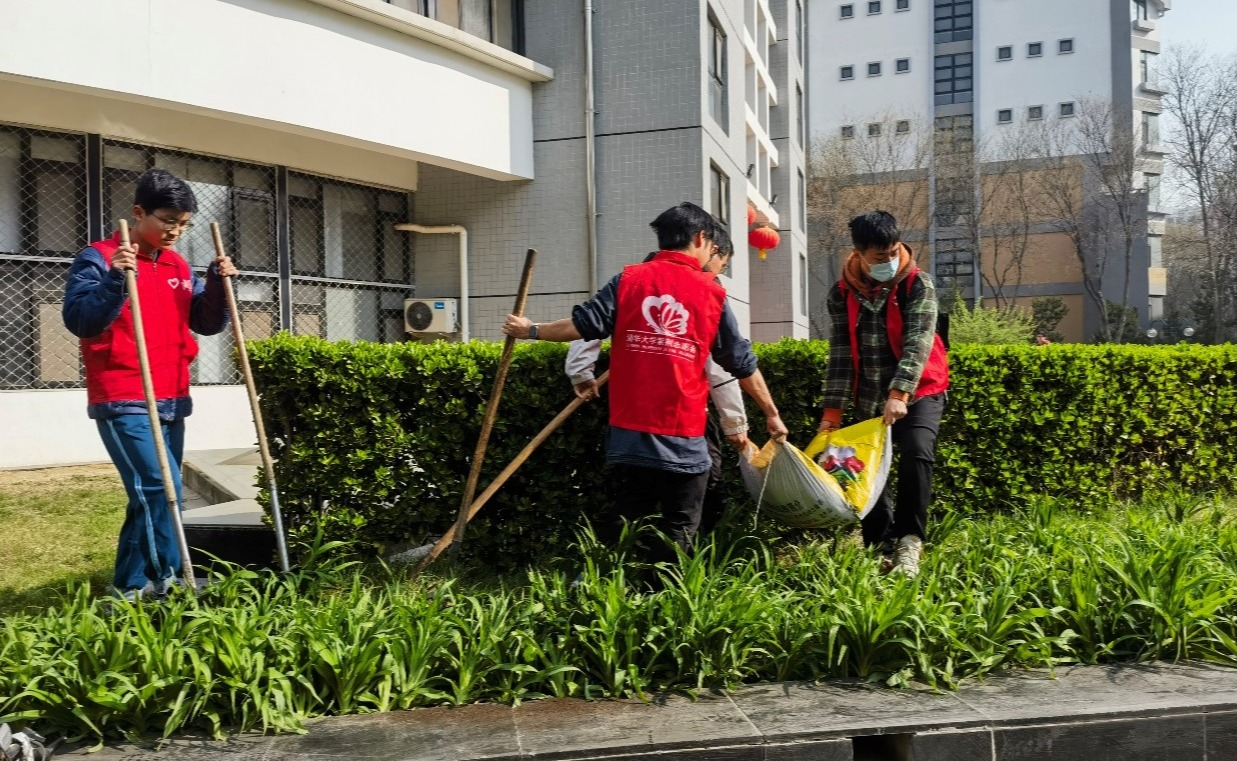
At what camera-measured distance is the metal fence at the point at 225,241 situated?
9820mm

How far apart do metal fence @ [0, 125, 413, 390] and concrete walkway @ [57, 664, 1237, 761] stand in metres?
8.07

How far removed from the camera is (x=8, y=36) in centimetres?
840

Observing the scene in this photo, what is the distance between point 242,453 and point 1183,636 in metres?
8.68

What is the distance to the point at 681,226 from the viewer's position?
4.45m

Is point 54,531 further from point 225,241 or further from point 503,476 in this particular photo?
point 225,241

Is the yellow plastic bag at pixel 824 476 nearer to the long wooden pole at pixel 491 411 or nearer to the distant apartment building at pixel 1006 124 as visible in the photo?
the long wooden pole at pixel 491 411

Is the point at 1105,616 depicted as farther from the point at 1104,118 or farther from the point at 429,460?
the point at 1104,118

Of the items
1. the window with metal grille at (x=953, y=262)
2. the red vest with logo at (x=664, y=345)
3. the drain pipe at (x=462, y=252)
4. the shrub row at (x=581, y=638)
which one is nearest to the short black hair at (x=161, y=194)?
the shrub row at (x=581, y=638)

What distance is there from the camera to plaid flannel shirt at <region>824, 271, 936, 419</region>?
4785 mm

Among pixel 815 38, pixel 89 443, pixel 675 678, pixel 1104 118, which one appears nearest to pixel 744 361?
pixel 675 678

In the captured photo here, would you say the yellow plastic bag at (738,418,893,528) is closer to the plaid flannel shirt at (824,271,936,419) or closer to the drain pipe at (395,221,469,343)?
the plaid flannel shirt at (824,271,936,419)

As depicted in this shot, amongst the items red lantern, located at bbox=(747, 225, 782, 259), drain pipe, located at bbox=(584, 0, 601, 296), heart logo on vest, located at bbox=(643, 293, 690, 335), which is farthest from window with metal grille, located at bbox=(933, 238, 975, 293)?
heart logo on vest, located at bbox=(643, 293, 690, 335)

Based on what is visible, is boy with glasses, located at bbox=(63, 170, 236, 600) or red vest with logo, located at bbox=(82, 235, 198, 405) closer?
boy with glasses, located at bbox=(63, 170, 236, 600)

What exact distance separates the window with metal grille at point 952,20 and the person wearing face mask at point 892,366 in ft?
165
